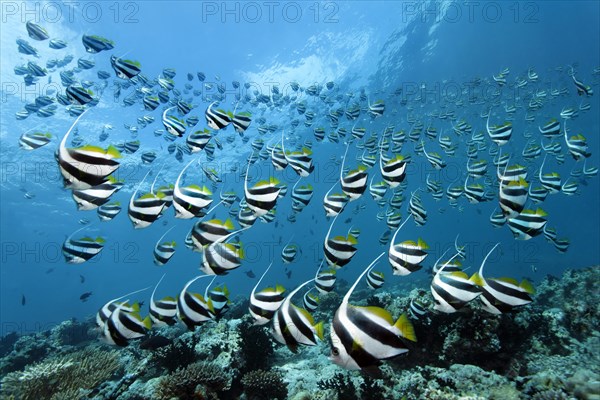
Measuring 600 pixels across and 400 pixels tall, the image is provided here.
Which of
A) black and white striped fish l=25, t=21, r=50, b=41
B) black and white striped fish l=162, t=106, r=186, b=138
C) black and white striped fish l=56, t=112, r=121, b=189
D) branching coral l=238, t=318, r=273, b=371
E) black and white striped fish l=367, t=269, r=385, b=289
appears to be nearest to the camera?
black and white striped fish l=56, t=112, r=121, b=189

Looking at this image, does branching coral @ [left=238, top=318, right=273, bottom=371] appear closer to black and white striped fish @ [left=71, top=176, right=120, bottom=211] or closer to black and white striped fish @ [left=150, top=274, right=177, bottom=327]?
black and white striped fish @ [left=150, top=274, right=177, bottom=327]

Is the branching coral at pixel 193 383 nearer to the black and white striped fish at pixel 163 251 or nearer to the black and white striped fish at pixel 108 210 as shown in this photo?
the black and white striped fish at pixel 163 251

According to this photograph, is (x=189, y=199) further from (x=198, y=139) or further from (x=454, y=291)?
(x=454, y=291)

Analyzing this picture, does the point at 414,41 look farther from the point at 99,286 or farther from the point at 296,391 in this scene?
the point at 99,286

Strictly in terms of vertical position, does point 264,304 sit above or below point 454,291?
below

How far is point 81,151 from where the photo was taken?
3139mm

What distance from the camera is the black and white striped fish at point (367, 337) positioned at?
203 cm

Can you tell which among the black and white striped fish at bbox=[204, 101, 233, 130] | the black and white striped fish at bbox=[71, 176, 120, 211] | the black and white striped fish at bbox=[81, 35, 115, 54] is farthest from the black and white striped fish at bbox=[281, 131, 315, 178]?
the black and white striped fish at bbox=[81, 35, 115, 54]

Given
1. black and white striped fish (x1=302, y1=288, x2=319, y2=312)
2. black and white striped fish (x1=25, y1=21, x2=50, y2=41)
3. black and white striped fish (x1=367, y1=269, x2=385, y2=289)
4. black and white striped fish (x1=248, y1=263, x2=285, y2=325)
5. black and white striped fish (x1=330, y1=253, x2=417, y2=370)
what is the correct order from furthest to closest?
black and white striped fish (x1=25, y1=21, x2=50, y2=41) < black and white striped fish (x1=302, y1=288, x2=319, y2=312) < black and white striped fish (x1=367, y1=269, x2=385, y2=289) < black and white striped fish (x1=248, y1=263, x2=285, y2=325) < black and white striped fish (x1=330, y1=253, x2=417, y2=370)

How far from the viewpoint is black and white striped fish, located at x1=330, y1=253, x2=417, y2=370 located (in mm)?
2027

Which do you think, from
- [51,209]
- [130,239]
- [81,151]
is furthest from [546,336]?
[130,239]

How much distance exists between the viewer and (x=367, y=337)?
203 centimetres

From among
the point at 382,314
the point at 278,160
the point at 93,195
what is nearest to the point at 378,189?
the point at 278,160

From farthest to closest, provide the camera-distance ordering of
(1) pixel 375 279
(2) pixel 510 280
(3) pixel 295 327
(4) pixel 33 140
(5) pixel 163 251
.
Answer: (4) pixel 33 140, (1) pixel 375 279, (5) pixel 163 251, (2) pixel 510 280, (3) pixel 295 327
